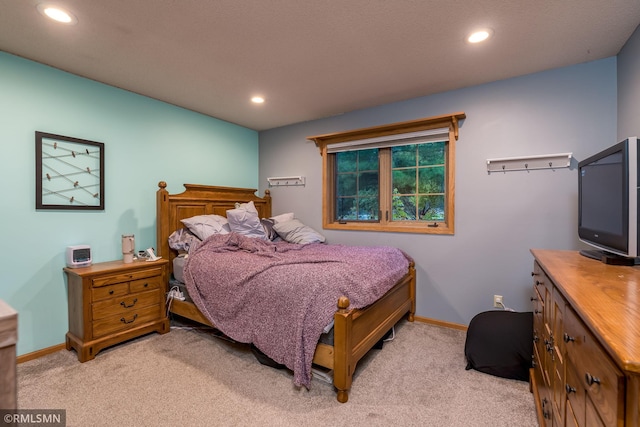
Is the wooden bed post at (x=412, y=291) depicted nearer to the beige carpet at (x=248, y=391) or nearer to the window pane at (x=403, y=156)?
the beige carpet at (x=248, y=391)

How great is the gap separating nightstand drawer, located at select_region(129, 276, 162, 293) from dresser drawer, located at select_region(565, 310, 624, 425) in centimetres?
295

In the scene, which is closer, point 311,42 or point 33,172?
point 311,42

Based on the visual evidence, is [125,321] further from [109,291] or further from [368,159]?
[368,159]

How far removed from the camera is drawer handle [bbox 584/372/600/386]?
2.60 ft

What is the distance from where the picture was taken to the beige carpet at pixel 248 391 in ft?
5.51

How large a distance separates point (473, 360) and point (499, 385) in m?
0.21

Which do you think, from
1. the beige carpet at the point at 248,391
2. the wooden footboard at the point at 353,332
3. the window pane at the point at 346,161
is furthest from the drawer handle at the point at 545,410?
the window pane at the point at 346,161

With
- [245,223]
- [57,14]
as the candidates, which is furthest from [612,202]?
[57,14]

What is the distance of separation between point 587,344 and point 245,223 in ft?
9.75

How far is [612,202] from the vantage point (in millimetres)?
1570

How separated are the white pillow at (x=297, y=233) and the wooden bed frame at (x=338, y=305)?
26.9 inches

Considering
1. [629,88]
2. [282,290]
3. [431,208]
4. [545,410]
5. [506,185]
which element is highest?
[629,88]

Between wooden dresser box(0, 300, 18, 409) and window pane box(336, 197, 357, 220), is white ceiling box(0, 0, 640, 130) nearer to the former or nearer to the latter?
window pane box(336, 197, 357, 220)

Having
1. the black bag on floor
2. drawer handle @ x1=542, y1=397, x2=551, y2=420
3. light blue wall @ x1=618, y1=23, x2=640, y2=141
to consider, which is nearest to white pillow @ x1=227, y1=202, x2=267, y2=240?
the black bag on floor
